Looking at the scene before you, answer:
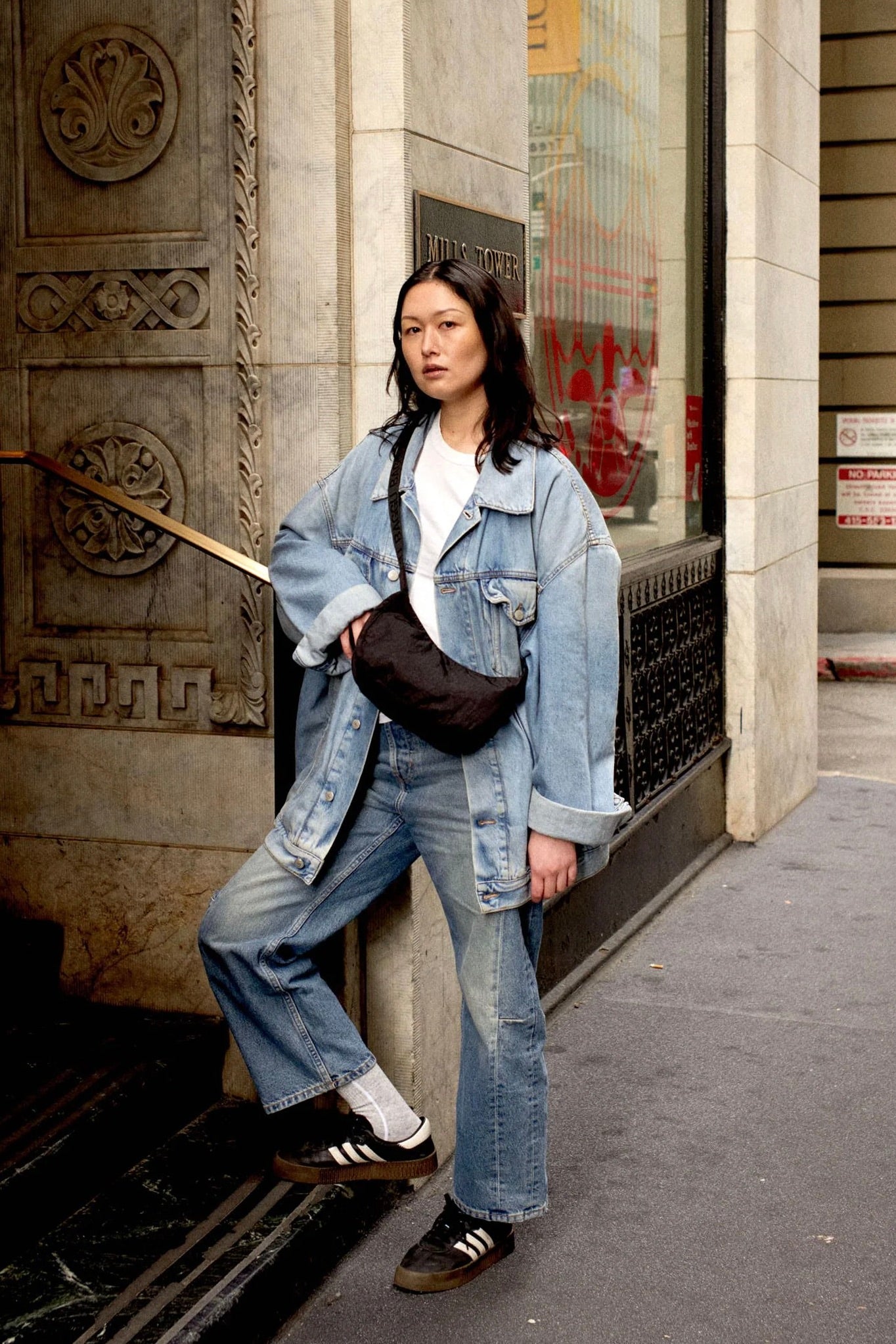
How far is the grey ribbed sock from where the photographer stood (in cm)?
393

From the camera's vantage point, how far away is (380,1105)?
13.0ft

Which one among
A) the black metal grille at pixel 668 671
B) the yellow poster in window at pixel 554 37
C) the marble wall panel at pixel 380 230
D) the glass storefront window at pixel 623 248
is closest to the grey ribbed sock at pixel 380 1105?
the marble wall panel at pixel 380 230

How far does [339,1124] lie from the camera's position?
4.26 meters

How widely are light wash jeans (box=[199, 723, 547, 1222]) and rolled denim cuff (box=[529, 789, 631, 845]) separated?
0.17m

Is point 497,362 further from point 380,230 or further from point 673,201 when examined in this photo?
point 673,201

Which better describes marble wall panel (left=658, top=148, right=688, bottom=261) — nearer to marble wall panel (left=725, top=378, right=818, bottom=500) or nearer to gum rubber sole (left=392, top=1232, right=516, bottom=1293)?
marble wall panel (left=725, top=378, right=818, bottom=500)

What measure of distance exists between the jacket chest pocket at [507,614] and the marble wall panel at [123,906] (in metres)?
1.23

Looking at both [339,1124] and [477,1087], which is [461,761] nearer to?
[477,1087]

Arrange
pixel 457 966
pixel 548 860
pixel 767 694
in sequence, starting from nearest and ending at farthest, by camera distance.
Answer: pixel 548 860 < pixel 457 966 < pixel 767 694

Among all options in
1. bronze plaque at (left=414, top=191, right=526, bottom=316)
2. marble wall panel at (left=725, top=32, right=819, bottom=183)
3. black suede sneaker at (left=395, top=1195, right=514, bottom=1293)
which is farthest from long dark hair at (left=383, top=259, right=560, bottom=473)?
marble wall panel at (left=725, top=32, right=819, bottom=183)

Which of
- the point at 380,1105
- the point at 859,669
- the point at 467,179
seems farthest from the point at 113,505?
the point at 859,669

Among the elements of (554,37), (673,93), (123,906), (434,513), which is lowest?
(123,906)

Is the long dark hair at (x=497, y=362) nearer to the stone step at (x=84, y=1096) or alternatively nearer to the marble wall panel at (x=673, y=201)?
the stone step at (x=84, y=1096)

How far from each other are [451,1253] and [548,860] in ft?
3.05
